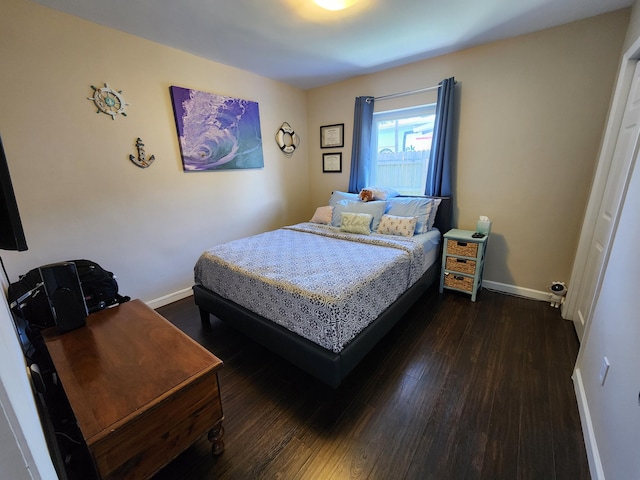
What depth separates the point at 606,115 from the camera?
7.18 feet

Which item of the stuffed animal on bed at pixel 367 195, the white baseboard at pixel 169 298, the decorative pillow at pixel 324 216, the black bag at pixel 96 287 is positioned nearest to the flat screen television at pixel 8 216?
the black bag at pixel 96 287

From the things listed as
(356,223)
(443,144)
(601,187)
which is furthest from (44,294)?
(601,187)

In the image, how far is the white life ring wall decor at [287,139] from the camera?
3711mm

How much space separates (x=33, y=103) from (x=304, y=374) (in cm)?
274

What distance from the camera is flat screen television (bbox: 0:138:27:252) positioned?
77 centimetres

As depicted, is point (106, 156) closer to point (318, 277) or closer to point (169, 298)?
point (169, 298)

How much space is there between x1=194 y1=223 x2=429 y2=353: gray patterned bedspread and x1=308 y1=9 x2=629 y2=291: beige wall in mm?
1055

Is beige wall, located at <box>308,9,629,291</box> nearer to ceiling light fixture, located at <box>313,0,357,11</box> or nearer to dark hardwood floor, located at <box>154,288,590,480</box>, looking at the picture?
dark hardwood floor, located at <box>154,288,590,480</box>

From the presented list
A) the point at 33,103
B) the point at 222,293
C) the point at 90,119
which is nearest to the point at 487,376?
the point at 222,293

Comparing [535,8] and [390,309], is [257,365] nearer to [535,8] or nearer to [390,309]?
[390,309]

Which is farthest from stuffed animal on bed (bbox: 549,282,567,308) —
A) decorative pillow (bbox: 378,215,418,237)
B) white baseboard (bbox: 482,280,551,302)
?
decorative pillow (bbox: 378,215,418,237)

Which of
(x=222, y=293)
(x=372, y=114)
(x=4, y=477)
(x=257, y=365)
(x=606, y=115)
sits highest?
(x=372, y=114)

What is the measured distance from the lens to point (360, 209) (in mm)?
3080

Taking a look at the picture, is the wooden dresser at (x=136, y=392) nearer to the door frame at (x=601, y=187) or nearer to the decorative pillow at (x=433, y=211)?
the door frame at (x=601, y=187)
